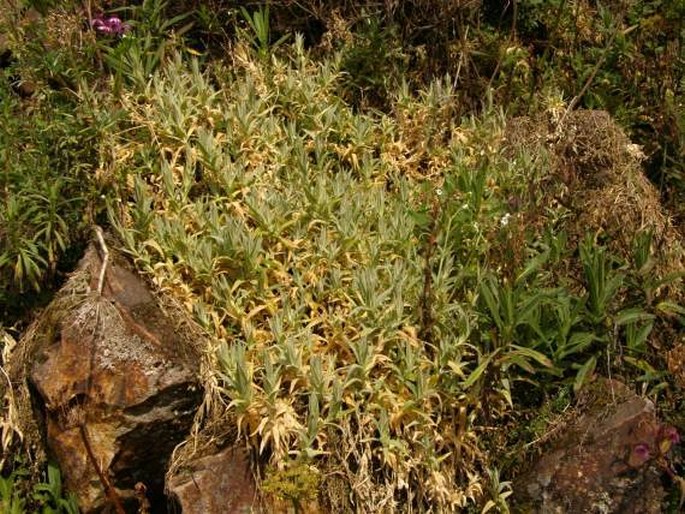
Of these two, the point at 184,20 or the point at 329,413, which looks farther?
the point at 184,20

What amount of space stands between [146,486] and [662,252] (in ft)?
9.06

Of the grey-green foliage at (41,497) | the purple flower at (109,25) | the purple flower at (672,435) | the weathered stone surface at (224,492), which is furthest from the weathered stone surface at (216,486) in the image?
the purple flower at (109,25)

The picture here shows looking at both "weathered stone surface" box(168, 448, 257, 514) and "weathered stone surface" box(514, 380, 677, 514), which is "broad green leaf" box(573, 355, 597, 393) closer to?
"weathered stone surface" box(514, 380, 677, 514)

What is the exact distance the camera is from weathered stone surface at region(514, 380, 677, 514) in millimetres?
4070

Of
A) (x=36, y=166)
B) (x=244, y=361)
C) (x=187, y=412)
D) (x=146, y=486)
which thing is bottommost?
(x=146, y=486)

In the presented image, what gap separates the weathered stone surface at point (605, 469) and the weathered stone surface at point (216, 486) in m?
1.19

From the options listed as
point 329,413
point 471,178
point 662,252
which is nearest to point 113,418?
point 329,413

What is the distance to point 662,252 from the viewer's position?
4.74 m

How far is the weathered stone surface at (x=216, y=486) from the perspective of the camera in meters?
3.95

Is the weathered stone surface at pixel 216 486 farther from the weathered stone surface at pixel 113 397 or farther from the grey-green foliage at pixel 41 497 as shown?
the grey-green foliage at pixel 41 497

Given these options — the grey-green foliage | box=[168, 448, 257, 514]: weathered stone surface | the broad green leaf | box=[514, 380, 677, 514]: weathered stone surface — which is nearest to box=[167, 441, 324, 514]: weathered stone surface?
box=[168, 448, 257, 514]: weathered stone surface

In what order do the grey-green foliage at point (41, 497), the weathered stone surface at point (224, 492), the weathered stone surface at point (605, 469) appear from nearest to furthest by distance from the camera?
the weathered stone surface at point (224, 492), the weathered stone surface at point (605, 469), the grey-green foliage at point (41, 497)

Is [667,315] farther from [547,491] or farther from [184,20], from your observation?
[184,20]

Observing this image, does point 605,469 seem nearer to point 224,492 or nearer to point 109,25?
point 224,492
